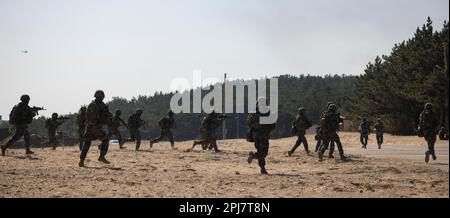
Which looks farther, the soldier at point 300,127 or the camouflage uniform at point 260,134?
the soldier at point 300,127

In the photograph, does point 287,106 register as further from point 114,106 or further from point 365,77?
point 114,106

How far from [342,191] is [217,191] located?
87.3 inches

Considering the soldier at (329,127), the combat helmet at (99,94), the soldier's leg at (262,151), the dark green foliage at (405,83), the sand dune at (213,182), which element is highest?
the dark green foliage at (405,83)

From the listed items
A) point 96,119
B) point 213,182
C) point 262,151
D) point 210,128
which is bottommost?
point 213,182

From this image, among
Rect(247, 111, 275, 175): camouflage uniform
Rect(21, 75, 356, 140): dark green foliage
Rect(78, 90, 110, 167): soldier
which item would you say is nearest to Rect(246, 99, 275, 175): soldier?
Rect(247, 111, 275, 175): camouflage uniform

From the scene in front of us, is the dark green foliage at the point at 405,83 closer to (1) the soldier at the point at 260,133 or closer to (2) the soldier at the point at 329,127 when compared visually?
(2) the soldier at the point at 329,127

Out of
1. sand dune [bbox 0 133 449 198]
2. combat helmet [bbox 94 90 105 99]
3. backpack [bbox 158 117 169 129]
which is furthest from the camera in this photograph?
backpack [bbox 158 117 169 129]

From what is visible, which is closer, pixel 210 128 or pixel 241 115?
pixel 210 128

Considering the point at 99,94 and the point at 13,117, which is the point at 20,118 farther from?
the point at 99,94

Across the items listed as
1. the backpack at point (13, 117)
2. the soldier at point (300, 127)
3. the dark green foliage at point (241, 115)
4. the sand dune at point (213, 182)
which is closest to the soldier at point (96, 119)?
the sand dune at point (213, 182)

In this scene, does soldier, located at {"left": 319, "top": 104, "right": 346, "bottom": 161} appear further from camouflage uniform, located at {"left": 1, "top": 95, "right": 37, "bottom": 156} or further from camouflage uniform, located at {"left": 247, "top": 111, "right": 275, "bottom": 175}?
camouflage uniform, located at {"left": 1, "top": 95, "right": 37, "bottom": 156}

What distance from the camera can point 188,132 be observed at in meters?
102

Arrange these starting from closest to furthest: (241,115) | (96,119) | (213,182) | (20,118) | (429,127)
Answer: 1. (213,182)
2. (96,119)
3. (429,127)
4. (20,118)
5. (241,115)

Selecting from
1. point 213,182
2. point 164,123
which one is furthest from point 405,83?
point 213,182
